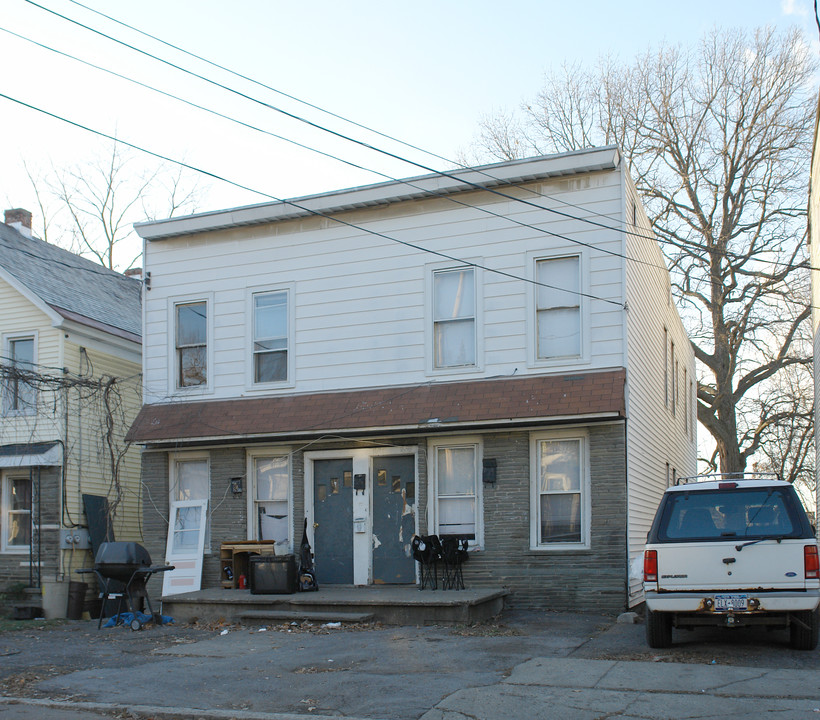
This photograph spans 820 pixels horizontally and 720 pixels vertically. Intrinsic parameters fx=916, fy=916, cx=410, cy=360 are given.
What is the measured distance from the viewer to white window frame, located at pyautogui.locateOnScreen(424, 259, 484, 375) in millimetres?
14317

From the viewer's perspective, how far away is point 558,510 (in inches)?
540

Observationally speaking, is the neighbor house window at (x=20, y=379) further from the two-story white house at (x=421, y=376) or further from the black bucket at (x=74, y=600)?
the two-story white house at (x=421, y=376)

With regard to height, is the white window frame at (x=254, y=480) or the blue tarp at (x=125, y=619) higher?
the white window frame at (x=254, y=480)

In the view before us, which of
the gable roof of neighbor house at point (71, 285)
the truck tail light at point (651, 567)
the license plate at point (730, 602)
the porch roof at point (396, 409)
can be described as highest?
the gable roof of neighbor house at point (71, 285)

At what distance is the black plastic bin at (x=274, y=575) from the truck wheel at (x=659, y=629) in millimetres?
6020

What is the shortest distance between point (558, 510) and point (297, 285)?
19.2ft

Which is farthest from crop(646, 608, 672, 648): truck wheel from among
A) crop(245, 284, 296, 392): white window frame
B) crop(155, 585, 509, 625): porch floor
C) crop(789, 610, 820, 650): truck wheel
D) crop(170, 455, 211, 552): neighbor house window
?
crop(170, 455, 211, 552): neighbor house window

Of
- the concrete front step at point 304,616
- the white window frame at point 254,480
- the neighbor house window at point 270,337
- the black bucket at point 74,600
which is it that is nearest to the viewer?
the concrete front step at point 304,616

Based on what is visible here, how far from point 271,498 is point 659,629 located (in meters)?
7.91

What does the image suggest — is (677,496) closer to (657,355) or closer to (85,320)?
(657,355)

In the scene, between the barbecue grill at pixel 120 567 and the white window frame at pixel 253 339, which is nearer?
the barbecue grill at pixel 120 567

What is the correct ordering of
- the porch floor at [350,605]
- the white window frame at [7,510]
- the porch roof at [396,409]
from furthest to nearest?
the white window frame at [7,510] → the porch roof at [396,409] → the porch floor at [350,605]

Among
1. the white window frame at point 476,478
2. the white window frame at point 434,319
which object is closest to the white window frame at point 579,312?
the white window frame at point 434,319

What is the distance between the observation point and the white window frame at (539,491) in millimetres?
13422
